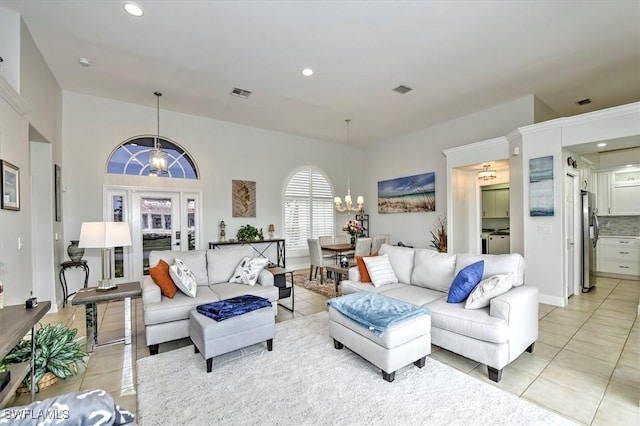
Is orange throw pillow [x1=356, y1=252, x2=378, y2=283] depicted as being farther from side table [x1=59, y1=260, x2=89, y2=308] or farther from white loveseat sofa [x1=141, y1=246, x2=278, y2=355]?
side table [x1=59, y1=260, x2=89, y2=308]

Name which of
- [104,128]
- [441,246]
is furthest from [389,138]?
[104,128]

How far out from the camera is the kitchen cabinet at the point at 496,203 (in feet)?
26.0

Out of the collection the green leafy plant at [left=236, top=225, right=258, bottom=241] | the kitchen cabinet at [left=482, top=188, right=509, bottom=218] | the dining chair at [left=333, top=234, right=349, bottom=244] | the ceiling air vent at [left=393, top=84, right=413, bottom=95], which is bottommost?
the dining chair at [left=333, top=234, right=349, bottom=244]

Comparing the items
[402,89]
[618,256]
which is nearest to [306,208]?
[402,89]

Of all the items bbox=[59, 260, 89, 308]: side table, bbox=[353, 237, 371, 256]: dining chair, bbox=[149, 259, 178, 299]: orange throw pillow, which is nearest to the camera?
bbox=[149, 259, 178, 299]: orange throw pillow

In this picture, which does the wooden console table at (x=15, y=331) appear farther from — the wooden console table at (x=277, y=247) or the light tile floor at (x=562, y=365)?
the wooden console table at (x=277, y=247)

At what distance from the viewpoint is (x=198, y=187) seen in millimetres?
6363

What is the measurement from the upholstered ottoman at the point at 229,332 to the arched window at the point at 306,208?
15.5ft

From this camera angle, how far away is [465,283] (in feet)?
9.66

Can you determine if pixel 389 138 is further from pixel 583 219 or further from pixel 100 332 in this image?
pixel 100 332

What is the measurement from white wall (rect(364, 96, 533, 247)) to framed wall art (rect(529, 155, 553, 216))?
111 cm

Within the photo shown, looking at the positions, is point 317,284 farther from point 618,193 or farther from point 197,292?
point 618,193

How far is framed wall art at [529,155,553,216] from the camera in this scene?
4516 mm

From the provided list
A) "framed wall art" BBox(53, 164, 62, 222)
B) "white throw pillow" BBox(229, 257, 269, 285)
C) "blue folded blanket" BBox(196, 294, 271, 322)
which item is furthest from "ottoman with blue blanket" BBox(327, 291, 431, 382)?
"framed wall art" BBox(53, 164, 62, 222)
